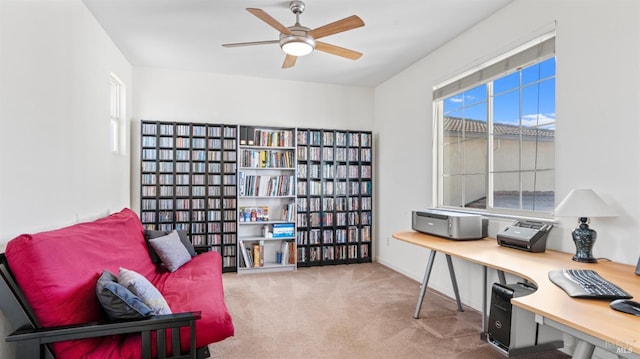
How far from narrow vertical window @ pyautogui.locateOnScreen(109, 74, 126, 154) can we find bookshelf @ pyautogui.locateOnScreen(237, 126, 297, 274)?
4.54 ft

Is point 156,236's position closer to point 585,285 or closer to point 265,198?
point 265,198

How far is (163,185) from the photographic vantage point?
421 cm

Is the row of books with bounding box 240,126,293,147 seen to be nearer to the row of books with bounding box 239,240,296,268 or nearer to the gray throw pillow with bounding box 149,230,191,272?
the row of books with bounding box 239,240,296,268

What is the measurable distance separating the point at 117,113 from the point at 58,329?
3143mm

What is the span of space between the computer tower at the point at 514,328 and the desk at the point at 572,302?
8.5 inches

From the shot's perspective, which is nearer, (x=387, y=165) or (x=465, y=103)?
(x=465, y=103)

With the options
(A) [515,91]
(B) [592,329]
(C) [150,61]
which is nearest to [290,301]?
(B) [592,329]

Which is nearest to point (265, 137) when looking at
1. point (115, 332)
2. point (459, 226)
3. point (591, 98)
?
point (459, 226)

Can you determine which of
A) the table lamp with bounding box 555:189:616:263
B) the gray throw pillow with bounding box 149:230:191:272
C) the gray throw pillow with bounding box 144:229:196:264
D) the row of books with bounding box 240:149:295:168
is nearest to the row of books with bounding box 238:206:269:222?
the row of books with bounding box 240:149:295:168

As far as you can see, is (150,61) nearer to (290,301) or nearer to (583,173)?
(290,301)

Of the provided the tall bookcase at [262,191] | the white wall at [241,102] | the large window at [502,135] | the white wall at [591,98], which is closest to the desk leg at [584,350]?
the white wall at [591,98]

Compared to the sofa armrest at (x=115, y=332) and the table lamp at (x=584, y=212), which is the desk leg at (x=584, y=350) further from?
the sofa armrest at (x=115, y=332)

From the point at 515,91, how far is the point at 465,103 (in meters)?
0.63

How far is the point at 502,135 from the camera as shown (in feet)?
9.78
